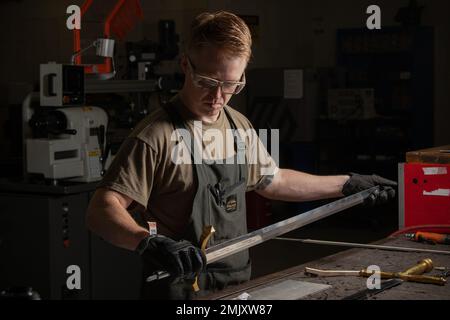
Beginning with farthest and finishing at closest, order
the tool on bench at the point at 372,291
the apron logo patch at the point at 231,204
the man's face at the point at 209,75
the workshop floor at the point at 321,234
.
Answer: the workshop floor at the point at 321,234 < the apron logo patch at the point at 231,204 < the man's face at the point at 209,75 < the tool on bench at the point at 372,291

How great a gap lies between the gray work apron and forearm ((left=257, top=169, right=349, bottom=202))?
19 cm

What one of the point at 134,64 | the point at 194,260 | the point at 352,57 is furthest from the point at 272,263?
the point at 194,260

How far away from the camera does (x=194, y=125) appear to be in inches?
88.9

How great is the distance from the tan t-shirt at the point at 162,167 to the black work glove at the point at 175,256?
0.31 meters

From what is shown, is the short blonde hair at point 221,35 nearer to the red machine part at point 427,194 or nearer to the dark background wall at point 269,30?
the red machine part at point 427,194

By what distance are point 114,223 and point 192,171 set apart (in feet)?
1.11

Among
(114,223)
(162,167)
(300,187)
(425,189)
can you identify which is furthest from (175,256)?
(425,189)

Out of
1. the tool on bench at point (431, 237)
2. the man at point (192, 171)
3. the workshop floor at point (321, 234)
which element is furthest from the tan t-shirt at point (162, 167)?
the workshop floor at point (321, 234)

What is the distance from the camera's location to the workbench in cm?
196

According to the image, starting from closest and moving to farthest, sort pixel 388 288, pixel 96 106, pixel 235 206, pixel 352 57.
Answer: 1. pixel 388 288
2. pixel 235 206
3. pixel 96 106
4. pixel 352 57

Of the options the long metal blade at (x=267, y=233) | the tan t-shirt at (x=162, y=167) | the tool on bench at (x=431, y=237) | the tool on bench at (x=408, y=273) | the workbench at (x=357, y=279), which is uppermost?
the tan t-shirt at (x=162, y=167)

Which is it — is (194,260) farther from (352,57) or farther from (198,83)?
(352,57)

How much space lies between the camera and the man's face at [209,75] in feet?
7.12
